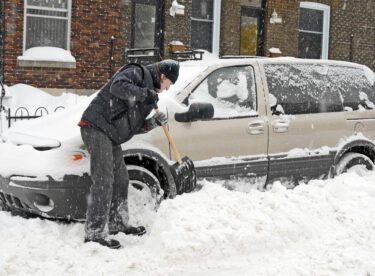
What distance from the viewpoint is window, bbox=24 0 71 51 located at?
1331 cm

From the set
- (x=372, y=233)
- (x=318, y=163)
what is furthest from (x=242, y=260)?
(x=318, y=163)

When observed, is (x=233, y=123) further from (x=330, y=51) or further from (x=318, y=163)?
(x=330, y=51)

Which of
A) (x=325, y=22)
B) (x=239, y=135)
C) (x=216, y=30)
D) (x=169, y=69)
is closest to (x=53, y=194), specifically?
(x=169, y=69)

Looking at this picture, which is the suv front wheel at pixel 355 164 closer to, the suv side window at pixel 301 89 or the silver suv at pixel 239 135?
the silver suv at pixel 239 135

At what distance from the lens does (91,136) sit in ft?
16.8

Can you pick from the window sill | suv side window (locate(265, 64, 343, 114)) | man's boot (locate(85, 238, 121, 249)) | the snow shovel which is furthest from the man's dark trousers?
the window sill

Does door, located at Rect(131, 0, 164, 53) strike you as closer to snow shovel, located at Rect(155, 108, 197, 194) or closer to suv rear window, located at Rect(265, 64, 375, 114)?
suv rear window, located at Rect(265, 64, 375, 114)

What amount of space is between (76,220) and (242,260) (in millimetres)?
1724

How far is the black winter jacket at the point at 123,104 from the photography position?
4973mm

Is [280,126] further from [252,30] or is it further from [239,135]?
[252,30]

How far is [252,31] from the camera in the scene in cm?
1728

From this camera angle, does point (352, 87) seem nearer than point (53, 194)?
No

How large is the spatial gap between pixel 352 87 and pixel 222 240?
3.45m

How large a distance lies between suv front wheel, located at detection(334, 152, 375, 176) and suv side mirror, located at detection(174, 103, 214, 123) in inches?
81.0
